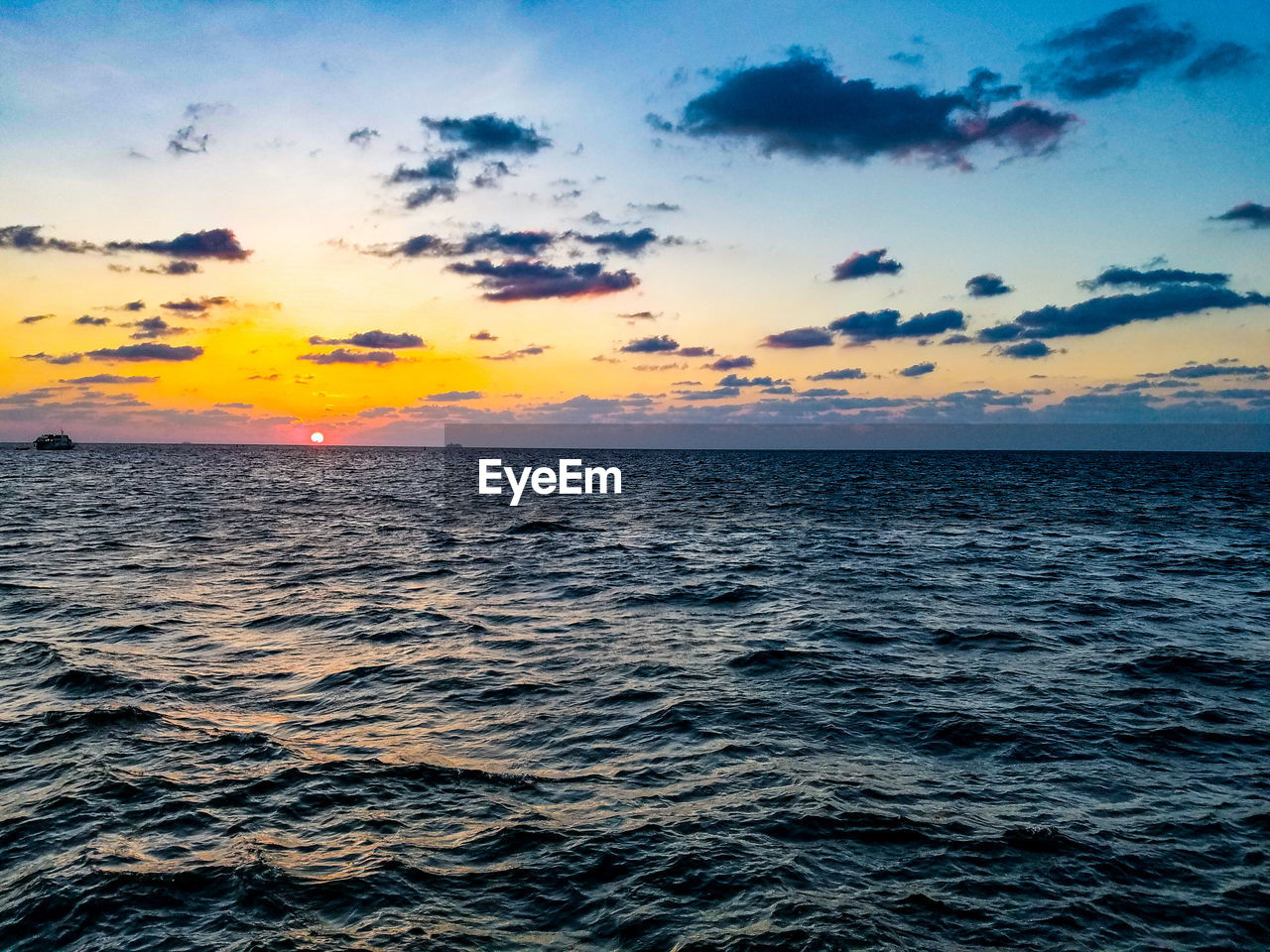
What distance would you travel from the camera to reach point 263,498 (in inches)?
3460

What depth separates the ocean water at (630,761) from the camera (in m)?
10.2

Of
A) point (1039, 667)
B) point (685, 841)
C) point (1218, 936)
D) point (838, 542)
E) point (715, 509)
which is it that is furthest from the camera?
point (715, 509)

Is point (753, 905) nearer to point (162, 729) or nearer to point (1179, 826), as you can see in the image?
point (1179, 826)

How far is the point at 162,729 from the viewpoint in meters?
16.2

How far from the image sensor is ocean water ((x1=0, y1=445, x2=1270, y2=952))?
1023 centimetres

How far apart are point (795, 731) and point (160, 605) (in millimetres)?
23850

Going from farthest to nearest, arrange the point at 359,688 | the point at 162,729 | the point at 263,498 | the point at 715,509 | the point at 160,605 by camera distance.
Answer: the point at 263,498, the point at 715,509, the point at 160,605, the point at 359,688, the point at 162,729

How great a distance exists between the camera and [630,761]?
15117 mm

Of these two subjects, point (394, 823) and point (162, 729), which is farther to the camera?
point (162, 729)

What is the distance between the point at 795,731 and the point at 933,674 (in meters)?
5.97

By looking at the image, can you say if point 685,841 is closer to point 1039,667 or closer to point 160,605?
point 1039,667

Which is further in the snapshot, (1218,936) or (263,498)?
(263,498)

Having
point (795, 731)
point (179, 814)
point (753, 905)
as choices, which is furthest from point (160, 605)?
point (753, 905)

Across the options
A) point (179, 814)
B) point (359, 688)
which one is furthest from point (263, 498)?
point (179, 814)
